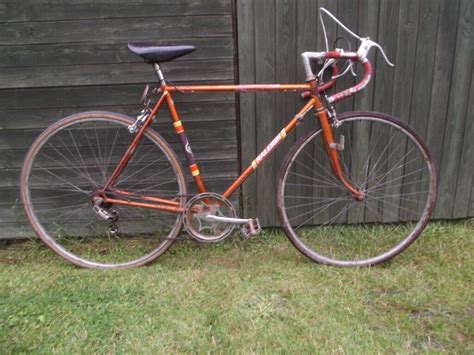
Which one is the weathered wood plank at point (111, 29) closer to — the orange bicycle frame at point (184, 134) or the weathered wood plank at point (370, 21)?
the orange bicycle frame at point (184, 134)

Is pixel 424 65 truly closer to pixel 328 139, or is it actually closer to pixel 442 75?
pixel 442 75

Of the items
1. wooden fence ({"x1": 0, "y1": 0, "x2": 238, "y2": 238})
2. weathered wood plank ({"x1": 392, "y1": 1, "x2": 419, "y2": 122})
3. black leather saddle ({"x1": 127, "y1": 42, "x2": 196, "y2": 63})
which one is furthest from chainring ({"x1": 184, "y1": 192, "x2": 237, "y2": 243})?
weathered wood plank ({"x1": 392, "y1": 1, "x2": 419, "y2": 122})

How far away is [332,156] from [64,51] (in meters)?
1.85

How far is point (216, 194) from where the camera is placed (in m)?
2.72

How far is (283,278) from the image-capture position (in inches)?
107

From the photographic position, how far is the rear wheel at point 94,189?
297cm

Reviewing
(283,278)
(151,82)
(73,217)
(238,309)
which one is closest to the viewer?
(238,309)

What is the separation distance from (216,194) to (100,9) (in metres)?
1.38

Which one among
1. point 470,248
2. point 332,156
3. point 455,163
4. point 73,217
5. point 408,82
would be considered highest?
point 408,82

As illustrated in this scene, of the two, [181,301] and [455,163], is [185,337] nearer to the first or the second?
[181,301]

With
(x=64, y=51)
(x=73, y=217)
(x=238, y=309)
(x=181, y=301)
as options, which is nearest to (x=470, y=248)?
(x=238, y=309)

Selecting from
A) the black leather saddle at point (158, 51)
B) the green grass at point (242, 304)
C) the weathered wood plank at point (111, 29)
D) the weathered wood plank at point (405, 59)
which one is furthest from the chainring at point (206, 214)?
the weathered wood plank at point (405, 59)

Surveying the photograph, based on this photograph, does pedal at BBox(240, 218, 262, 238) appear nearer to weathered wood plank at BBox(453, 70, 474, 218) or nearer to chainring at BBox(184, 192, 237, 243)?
chainring at BBox(184, 192, 237, 243)

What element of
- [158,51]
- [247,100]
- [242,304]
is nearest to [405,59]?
[247,100]
